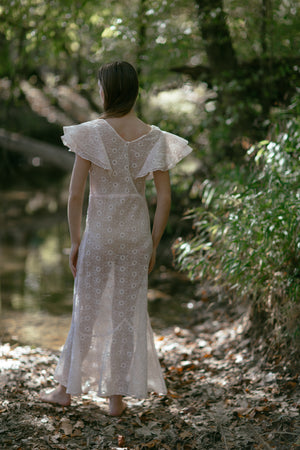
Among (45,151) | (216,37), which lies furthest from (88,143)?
(45,151)

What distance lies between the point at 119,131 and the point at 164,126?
3.12 meters

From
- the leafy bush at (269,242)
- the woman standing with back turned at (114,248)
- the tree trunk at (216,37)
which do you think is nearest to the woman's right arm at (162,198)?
the woman standing with back turned at (114,248)

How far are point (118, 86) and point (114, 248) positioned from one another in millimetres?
924

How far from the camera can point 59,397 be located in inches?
123

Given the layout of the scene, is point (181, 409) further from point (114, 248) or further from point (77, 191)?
point (77, 191)

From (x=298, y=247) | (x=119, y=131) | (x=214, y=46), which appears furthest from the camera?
(x=214, y=46)

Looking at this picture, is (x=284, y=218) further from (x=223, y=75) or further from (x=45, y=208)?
(x=45, y=208)

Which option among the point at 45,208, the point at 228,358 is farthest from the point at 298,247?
the point at 45,208

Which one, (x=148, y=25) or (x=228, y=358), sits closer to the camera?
(x=228, y=358)

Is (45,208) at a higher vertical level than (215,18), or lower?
lower

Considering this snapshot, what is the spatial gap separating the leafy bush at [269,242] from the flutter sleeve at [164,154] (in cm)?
77

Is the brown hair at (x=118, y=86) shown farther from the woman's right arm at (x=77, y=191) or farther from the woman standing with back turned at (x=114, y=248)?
the woman's right arm at (x=77, y=191)

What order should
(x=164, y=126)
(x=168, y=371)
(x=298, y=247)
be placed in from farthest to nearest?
(x=164, y=126) → (x=168, y=371) → (x=298, y=247)

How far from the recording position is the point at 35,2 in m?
5.97
